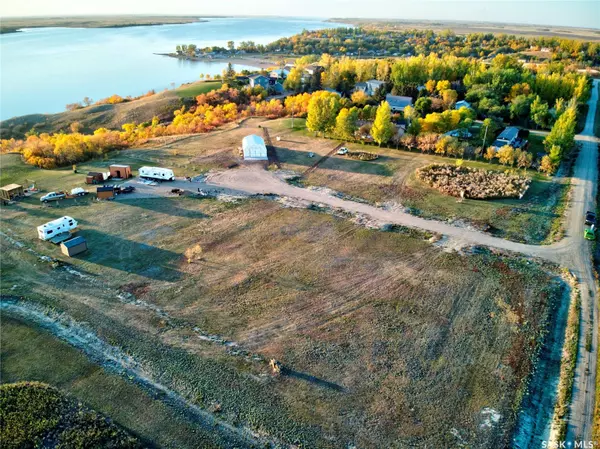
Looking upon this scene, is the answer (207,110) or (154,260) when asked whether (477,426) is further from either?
(207,110)

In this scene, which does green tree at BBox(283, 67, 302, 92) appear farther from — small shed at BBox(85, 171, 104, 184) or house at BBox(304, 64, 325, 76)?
small shed at BBox(85, 171, 104, 184)

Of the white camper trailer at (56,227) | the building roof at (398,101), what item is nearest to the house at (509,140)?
the building roof at (398,101)

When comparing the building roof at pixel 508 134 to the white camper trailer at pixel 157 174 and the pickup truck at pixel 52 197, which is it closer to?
the white camper trailer at pixel 157 174

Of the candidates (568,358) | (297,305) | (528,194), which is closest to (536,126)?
(528,194)

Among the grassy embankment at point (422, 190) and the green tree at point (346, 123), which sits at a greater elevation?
the green tree at point (346, 123)

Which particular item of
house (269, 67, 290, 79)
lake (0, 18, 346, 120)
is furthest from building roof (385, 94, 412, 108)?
lake (0, 18, 346, 120)

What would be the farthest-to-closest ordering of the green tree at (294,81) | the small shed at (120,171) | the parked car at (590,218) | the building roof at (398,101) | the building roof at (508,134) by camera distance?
the green tree at (294,81) < the building roof at (398,101) < the building roof at (508,134) < the small shed at (120,171) < the parked car at (590,218)
